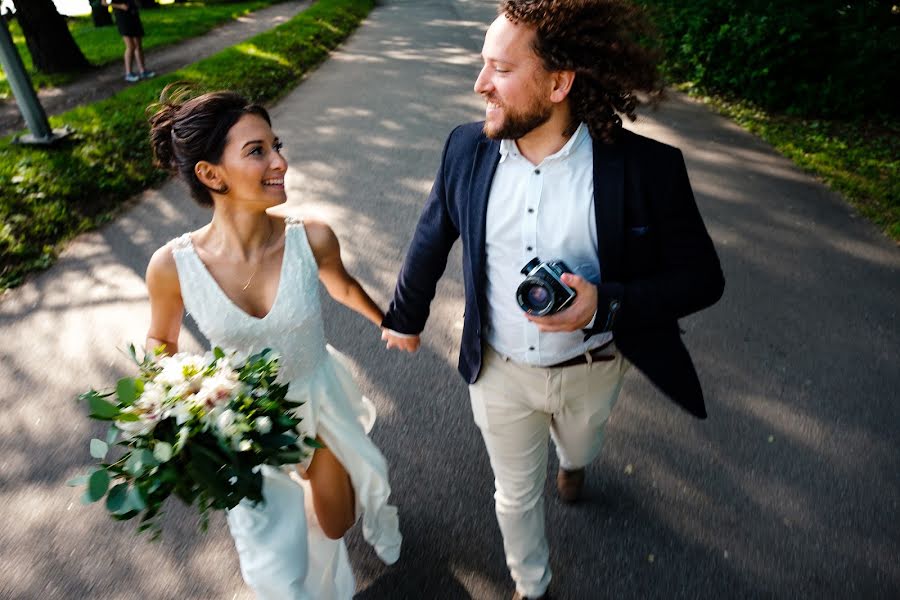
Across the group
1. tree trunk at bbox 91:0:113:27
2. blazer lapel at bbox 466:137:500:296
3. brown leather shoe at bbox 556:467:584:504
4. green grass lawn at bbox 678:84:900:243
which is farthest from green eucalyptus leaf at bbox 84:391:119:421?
tree trunk at bbox 91:0:113:27

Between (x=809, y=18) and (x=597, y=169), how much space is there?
26.9ft

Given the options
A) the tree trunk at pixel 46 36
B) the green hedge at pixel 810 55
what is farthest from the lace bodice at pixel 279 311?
the tree trunk at pixel 46 36

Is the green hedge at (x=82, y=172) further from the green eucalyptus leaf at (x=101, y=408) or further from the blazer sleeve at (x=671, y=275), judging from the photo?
the blazer sleeve at (x=671, y=275)

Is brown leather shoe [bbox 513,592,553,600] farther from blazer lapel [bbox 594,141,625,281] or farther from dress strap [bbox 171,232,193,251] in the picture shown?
dress strap [bbox 171,232,193,251]

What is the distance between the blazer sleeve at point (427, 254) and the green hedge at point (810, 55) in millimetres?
6960

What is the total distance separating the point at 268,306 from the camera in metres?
2.41

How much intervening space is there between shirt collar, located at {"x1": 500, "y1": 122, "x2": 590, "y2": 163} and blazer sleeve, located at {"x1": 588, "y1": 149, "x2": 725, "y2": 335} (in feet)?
0.97

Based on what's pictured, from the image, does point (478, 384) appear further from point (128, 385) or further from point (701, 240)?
point (128, 385)

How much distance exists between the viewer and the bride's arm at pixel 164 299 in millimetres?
2311

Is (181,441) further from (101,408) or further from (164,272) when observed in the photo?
(164,272)

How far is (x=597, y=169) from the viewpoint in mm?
1922

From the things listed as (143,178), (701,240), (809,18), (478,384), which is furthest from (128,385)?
(809,18)

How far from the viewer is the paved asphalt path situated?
9.00ft

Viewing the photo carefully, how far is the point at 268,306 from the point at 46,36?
44.2ft
